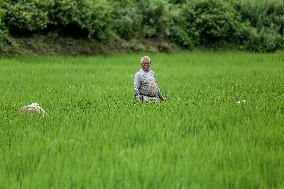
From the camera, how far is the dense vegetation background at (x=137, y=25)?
63.9ft

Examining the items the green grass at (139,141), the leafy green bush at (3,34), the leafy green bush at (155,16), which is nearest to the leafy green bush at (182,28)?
the leafy green bush at (155,16)

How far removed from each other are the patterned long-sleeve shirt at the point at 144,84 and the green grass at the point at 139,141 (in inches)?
24.2

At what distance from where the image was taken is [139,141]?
213 inches

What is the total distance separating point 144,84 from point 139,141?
3608 mm

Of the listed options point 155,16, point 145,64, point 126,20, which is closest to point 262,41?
point 155,16

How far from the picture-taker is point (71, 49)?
20453 mm

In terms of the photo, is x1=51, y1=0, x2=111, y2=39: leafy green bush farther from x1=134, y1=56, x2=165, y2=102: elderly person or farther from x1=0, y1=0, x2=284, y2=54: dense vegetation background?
x1=134, y1=56, x2=165, y2=102: elderly person

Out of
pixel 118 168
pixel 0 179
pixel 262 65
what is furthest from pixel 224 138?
pixel 262 65

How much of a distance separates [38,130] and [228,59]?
15802 millimetres

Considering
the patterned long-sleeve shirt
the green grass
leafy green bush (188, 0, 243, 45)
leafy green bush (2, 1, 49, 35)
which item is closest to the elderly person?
the patterned long-sleeve shirt

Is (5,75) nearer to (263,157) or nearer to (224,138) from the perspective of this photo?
(224,138)

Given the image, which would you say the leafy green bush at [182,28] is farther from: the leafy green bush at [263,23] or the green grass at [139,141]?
the green grass at [139,141]

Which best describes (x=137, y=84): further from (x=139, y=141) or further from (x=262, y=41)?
(x=262, y=41)

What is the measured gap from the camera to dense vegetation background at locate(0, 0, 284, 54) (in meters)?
19.5
